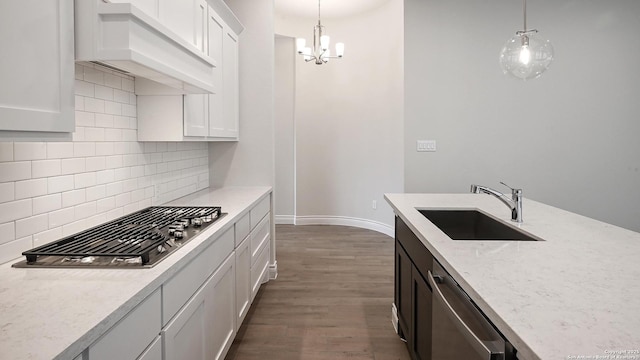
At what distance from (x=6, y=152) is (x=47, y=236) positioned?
1.25 ft

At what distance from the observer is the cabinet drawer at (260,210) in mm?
2742

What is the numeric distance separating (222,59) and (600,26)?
4.27 metres

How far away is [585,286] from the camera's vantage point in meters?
1.00

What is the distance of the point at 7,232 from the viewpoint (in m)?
1.31

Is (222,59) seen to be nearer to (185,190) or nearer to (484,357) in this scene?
(185,190)

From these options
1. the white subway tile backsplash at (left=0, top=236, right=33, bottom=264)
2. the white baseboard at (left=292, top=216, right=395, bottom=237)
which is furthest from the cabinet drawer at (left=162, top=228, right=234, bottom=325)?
the white baseboard at (left=292, top=216, right=395, bottom=237)

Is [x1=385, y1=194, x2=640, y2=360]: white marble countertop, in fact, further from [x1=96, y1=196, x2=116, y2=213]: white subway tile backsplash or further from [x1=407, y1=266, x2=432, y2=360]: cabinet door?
[x1=96, y1=196, x2=116, y2=213]: white subway tile backsplash

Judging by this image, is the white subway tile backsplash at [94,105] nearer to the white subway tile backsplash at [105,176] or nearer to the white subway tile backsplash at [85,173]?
the white subway tile backsplash at [85,173]

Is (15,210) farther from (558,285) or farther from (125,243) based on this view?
(558,285)

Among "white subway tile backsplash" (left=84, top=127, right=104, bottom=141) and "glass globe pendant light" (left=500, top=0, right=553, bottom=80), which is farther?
"glass globe pendant light" (left=500, top=0, right=553, bottom=80)

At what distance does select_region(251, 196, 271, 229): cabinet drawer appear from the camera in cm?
274

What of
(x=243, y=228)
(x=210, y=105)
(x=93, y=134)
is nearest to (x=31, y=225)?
(x=93, y=134)

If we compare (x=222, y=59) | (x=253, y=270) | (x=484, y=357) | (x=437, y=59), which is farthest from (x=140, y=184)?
(x=437, y=59)

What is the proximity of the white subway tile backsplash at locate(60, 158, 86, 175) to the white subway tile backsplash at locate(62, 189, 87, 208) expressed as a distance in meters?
0.09
